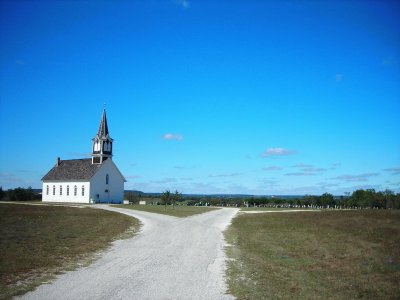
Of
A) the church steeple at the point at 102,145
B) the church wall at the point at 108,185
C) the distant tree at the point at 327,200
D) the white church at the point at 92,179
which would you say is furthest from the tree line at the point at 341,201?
the church steeple at the point at 102,145

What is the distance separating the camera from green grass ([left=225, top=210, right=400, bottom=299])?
941cm

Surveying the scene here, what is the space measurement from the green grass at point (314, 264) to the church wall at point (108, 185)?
162ft

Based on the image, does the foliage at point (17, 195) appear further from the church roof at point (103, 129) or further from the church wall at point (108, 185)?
the church roof at point (103, 129)

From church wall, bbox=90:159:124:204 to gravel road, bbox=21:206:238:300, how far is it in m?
53.1

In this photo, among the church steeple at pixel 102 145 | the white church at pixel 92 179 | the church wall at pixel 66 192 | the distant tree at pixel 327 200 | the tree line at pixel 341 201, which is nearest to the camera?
the tree line at pixel 341 201

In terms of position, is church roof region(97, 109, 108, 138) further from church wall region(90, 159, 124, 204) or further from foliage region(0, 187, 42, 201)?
foliage region(0, 187, 42, 201)

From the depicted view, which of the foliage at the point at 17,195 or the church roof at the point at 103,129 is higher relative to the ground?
the church roof at the point at 103,129

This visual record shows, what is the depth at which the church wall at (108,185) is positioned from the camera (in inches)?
2672

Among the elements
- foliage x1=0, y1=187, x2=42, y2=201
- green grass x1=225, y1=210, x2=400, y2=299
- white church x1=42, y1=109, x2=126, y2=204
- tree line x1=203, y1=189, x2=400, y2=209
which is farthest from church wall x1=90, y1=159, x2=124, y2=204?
green grass x1=225, y1=210, x2=400, y2=299

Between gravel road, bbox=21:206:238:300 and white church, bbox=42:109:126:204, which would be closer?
gravel road, bbox=21:206:238:300

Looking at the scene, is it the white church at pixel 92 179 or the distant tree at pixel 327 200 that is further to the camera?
the white church at pixel 92 179

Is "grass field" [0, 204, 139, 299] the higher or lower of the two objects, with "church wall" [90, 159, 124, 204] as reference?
lower

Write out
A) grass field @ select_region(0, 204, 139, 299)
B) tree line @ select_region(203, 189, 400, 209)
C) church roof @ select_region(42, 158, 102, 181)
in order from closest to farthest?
grass field @ select_region(0, 204, 139, 299), tree line @ select_region(203, 189, 400, 209), church roof @ select_region(42, 158, 102, 181)

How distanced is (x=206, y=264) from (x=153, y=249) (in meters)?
3.50
